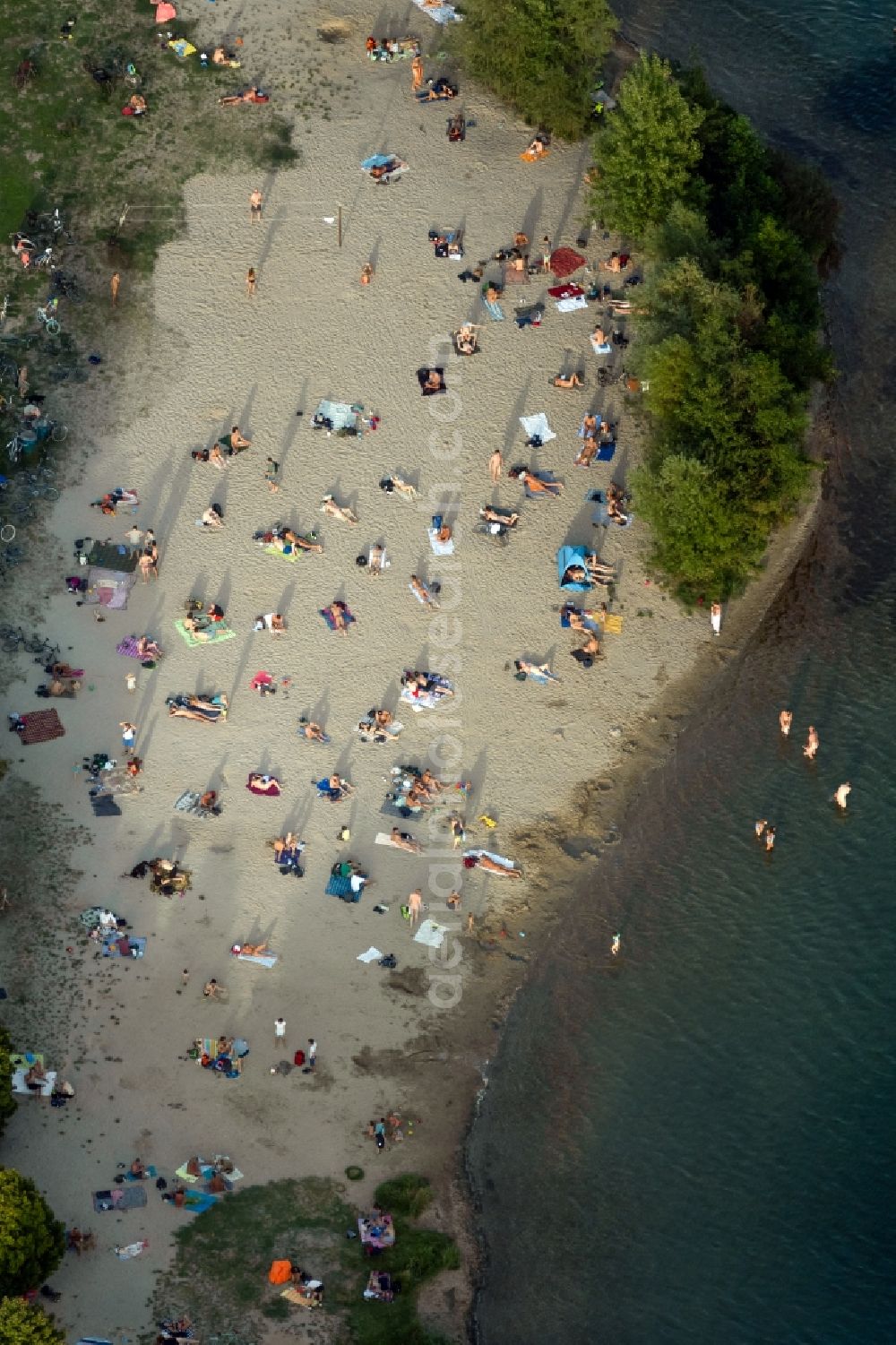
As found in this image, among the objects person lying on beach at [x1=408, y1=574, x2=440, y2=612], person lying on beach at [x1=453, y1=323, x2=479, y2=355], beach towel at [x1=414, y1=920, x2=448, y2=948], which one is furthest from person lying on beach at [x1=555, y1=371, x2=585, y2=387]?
beach towel at [x1=414, y1=920, x2=448, y2=948]

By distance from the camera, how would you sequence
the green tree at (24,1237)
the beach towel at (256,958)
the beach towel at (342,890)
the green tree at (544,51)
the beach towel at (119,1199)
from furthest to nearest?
the green tree at (544,51) < the beach towel at (342,890) < the beach towel at (256,958) < the beach towel at (119,1199) < the green tree at (24,1237)

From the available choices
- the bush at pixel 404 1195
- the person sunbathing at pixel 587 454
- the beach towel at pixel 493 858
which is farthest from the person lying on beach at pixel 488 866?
the person sunbathing at pixel 587 454

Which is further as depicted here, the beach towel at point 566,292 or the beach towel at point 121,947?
the beach towel at point 566,292

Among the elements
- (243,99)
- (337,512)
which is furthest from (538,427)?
(243,99)

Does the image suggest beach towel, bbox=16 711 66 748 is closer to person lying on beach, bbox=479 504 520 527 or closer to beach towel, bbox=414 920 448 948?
beach towel, bbox=414 920 448 948

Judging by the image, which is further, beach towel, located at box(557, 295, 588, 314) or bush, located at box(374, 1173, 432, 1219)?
beach towel, located at box(557, 295, 588, 314)

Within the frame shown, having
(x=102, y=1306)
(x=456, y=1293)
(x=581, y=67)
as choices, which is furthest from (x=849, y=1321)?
(x=581, y=67)

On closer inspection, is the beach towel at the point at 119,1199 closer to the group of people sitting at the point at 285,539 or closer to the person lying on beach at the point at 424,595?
the person lying on beach at the point at 424,595
